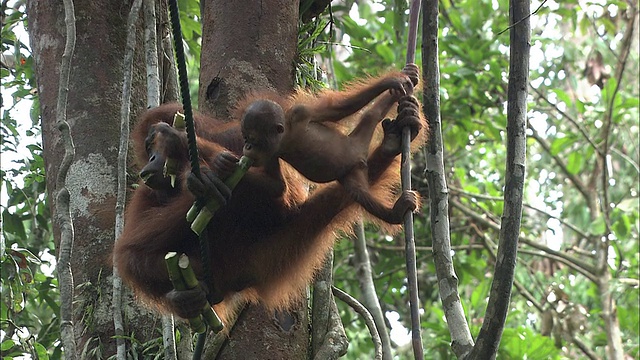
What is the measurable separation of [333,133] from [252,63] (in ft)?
1.46

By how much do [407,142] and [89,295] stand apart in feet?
4.46

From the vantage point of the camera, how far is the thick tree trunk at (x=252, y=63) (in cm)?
264

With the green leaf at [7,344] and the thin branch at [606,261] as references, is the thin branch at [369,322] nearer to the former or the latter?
the green leaf at [7,344]

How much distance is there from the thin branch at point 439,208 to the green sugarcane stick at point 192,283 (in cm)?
63

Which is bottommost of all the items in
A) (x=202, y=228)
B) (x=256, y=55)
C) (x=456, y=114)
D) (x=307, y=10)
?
(x=202, y=228)

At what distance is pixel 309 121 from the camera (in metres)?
2.59

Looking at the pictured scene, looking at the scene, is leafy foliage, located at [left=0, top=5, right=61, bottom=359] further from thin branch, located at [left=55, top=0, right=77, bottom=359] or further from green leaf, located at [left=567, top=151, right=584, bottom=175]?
green leaf, located at [left=567, top=151, right=584, bottom=175]

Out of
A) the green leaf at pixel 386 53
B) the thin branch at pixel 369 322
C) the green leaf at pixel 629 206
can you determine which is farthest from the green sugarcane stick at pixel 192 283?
the green leaf at pixel 629 206

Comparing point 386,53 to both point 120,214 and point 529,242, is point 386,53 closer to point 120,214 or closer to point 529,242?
point 529,242

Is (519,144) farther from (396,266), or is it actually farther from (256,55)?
(396,266)

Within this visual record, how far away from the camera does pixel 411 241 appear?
1991 mm

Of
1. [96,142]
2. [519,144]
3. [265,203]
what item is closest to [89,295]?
[96,142]

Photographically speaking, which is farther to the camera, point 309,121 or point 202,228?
point 309,121

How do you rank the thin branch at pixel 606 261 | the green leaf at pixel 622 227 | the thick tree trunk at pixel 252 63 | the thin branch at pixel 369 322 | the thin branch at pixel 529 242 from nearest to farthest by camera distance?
1. the thick tree trunk at pixel 252 63
2. the thin branch at pixel 369 322
3. the thin branch at pixel 606 261
4. the thin branch at pixel 529 242
5. the green leaf at pixel 622 227
